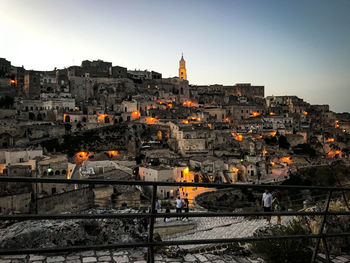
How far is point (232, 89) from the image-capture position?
93125mm

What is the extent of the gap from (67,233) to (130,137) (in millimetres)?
44899

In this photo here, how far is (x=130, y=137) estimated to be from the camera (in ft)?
161

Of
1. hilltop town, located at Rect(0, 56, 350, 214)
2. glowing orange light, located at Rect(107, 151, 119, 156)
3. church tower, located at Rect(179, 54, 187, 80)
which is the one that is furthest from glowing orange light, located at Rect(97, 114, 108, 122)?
church tower, located at Rect(179, 54, 187, 80)

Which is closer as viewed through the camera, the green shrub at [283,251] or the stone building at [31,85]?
the green shrub at [283,251]

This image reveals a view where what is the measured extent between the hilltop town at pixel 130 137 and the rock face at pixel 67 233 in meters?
13.9

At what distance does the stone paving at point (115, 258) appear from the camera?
3.63m

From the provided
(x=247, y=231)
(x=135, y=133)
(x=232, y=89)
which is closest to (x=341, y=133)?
(x=232, y=89)

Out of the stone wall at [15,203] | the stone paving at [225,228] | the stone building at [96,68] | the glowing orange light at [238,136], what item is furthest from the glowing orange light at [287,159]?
the stone building at [96,68]

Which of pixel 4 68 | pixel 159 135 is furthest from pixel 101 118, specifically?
pixel 4 68

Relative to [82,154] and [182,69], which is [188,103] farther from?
[82,154]

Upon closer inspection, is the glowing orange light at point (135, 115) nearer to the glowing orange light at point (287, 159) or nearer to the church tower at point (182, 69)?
the glowing orange light at point (287, 159)

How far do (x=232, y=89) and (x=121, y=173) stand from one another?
237 feet

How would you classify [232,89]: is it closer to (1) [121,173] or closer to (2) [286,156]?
(2) [286,156]

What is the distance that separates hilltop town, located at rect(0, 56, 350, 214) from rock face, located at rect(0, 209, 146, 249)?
13.9 meters
